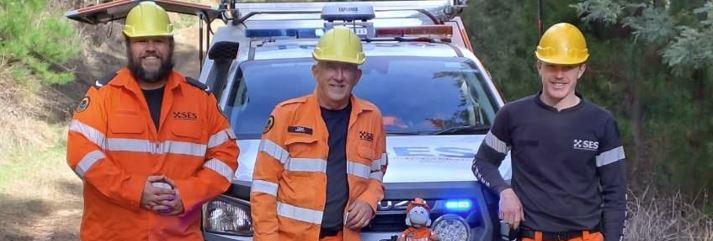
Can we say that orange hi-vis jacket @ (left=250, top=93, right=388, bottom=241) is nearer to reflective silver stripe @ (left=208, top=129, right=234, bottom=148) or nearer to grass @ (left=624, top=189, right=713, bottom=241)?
reflective silver stripe @ (left=208, top=129, right=234, bottom=148)

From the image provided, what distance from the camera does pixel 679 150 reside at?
300 inches

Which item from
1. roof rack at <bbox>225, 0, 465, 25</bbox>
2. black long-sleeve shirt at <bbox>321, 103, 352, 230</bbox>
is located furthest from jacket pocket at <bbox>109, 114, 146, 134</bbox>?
roof rack at <bbox>225, 0, 465, 25</bbox>

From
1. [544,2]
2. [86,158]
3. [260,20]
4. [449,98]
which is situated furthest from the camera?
[544,2]

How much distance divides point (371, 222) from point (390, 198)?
0.43 ft

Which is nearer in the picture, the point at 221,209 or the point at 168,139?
the point at 168,139

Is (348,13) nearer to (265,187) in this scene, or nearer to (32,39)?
(265,187)

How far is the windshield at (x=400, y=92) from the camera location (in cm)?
567

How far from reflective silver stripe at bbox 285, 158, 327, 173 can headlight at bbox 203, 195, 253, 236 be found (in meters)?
0.50

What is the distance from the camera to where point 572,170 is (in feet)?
13.5

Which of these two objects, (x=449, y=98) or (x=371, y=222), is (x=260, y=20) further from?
(x=371, y=222)

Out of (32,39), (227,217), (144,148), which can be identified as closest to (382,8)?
(227,217)

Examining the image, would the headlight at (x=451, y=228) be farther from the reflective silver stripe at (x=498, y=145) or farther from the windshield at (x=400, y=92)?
the windshield at (x=400, y=92)

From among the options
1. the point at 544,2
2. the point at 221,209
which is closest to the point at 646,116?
the point at 544,2

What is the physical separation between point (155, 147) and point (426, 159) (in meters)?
1.31
